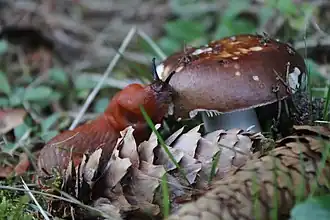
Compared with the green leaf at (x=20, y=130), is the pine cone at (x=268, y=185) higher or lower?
higher

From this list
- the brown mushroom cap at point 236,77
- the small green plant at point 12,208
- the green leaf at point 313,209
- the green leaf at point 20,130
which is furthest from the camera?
the green leaf at point 20,130

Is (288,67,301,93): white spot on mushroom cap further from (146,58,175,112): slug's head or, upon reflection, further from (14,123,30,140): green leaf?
(14,123,30,140): green leaf

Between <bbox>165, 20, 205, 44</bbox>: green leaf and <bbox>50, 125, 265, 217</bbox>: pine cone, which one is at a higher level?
<bbox>165, 20, 205, 44</bbox>: green leaf

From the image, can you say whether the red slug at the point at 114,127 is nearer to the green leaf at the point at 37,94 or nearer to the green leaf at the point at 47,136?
the green leaf at the point at 47,136

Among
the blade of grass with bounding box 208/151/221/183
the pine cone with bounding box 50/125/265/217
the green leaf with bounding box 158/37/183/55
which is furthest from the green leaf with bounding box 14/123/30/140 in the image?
the green leaf with bounding box 158/37/183/55

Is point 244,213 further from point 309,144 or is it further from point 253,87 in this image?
point 253,87

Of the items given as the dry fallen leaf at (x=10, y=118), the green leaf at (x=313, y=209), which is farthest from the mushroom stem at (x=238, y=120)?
the dry fallen leaf at (x=10, y=118)

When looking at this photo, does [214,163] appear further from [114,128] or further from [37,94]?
[37,94]

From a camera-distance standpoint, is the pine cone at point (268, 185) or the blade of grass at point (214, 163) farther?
the blade of grass at point (214, 163)
